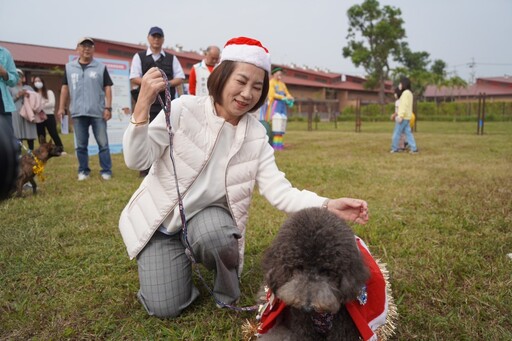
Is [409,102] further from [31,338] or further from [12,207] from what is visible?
[31,338]

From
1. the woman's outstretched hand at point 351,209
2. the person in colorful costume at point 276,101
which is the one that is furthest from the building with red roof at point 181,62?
the woman's outstretched hand at point 351,209

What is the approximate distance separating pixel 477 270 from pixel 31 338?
2.66m

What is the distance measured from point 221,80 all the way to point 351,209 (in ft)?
3.33

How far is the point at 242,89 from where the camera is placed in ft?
6.91

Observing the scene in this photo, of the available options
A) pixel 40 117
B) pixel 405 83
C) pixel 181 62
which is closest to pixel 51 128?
pixel 40 117

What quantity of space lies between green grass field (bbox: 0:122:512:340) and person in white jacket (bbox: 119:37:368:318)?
8.6 inches

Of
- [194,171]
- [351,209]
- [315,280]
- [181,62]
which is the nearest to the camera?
[315,280]

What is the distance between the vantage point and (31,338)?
1.93 m

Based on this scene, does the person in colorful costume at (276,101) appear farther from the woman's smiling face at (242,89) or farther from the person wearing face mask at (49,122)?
the woman's smiling face at (242,89)

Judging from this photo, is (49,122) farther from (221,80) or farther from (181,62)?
(181,62)

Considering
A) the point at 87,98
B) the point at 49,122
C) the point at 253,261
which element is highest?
the point at 87,98

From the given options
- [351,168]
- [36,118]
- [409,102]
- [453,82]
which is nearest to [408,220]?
[351,168]

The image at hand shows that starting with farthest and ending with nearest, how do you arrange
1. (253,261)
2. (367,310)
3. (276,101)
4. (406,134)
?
(276,101), (406,134), (253,261), (367,310)

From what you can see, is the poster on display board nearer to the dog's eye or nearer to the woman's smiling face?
the woman's smiling face
